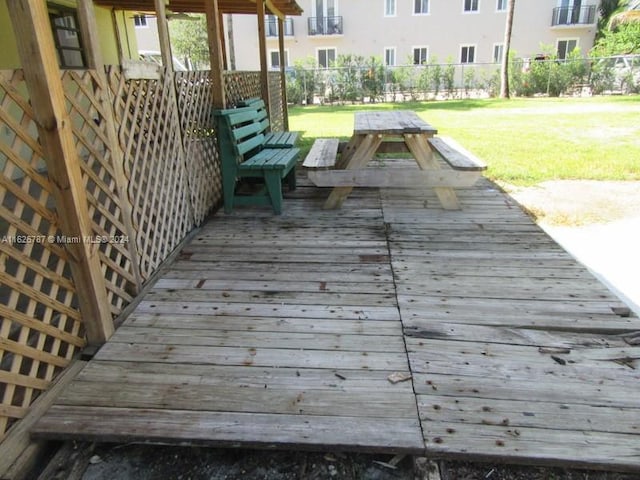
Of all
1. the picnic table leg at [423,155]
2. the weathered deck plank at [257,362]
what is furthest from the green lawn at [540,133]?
the weathered deck plank at [257,362]

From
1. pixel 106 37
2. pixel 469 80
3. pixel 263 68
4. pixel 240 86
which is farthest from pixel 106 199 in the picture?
pixel 469 80

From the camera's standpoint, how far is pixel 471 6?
2194cm

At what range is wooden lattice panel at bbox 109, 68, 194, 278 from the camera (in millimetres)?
2658

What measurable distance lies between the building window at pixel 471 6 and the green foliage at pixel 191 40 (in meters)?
13.1

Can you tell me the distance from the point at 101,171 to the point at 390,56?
75.6 feet

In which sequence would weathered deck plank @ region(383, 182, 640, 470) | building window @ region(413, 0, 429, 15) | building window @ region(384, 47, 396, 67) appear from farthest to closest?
building window @ region(384, 47, 396, 67)
building window @ region(413, 0, 429, 15)
weathered deck plank @ region(383, 182, 640, 470)

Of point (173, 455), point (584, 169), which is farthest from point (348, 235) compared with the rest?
point (584, 169)

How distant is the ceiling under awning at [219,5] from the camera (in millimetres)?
6836

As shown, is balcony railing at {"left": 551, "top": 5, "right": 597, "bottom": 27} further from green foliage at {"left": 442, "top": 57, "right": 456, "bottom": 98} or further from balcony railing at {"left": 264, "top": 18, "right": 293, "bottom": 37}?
balcony railing at {"left": 264, "top": 18, "right": 293, "bottom": 37}

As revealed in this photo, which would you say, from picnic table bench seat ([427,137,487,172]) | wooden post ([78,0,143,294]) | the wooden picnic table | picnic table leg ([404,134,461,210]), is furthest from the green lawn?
wooden post ([78,0,143,294])

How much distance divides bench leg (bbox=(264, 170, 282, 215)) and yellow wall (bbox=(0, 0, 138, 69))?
3.74 m

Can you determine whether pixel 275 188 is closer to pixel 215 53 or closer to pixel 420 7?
pixel 215 53

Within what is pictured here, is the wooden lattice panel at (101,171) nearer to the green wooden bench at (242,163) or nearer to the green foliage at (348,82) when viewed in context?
the green wooden bench at (242,163)

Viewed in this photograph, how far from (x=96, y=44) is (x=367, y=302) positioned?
195 centimetres
